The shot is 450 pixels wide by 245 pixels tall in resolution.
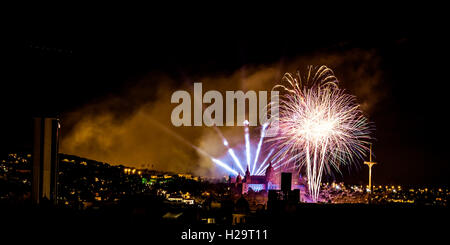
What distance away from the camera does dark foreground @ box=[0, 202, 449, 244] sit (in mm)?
20109

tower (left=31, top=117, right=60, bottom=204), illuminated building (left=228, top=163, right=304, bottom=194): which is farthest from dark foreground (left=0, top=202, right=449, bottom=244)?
illuminated building (left=228, top=163, right=304, bottom=194)

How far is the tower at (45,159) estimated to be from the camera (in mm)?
27000

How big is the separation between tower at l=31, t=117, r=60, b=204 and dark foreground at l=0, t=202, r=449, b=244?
2.56m
